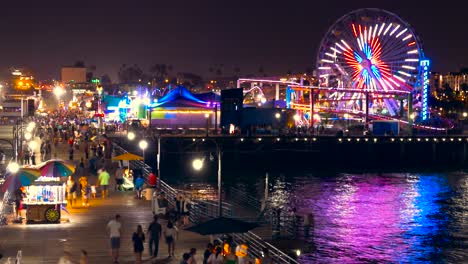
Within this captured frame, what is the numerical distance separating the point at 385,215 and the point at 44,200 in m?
23.9

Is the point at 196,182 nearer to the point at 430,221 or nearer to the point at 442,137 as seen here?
the point at 430,221

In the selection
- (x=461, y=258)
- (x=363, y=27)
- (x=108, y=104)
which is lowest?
(x=461, y=258)

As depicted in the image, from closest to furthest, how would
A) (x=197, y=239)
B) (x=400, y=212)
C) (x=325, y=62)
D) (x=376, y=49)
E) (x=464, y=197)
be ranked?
1. (x=197, y=239)
2. (x=400, y=212)
3. (x=464, y=197)
4. (x=376, y=49)
5. (x=325, y=62)

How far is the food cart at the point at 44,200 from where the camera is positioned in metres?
26.9

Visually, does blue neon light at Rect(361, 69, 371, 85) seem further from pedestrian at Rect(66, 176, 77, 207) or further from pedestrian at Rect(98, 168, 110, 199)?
pedestrian at Rect(66, 176, 77, 207)

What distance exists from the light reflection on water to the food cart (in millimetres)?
8922

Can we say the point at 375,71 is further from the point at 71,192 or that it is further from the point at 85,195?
the point at 71,192

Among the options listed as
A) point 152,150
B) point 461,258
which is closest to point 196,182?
point 152,150

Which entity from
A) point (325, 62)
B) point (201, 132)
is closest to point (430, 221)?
point (201, 132)

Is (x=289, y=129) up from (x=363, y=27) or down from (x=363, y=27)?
down

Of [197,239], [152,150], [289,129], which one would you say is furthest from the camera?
[289,129]

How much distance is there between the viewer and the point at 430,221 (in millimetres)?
44406

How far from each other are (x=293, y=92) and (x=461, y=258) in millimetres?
79517

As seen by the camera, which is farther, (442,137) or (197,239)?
(442,137)
